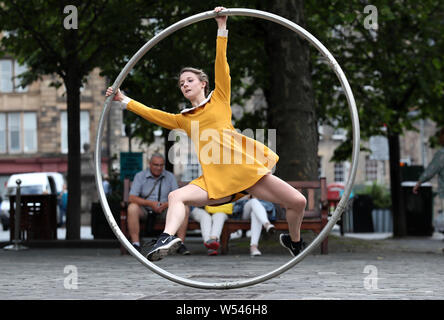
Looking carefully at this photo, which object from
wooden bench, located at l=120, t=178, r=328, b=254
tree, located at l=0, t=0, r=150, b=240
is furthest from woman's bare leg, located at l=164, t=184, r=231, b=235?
tree, located at l=0, t=0, r=150, b=240

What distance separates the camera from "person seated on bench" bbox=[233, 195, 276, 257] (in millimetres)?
13711

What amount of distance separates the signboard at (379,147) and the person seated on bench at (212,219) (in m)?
12.7

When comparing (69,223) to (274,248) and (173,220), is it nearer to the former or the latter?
(274,248)

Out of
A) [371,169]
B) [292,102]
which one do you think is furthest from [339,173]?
[292,102]

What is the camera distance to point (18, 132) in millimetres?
56469

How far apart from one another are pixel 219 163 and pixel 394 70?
16.8 meters

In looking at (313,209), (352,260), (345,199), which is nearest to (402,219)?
(313,209)

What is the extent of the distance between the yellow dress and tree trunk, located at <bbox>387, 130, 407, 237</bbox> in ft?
57.9

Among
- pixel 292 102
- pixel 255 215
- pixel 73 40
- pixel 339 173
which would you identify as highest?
pixel 73 40

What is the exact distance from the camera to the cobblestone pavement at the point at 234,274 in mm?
8125

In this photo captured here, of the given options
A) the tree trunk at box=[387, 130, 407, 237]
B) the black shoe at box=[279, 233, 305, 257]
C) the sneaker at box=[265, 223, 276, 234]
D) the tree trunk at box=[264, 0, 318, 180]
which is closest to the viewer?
the black shoe at box=[279, 233, 305, 257]

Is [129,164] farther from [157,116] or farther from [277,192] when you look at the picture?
[277,192]

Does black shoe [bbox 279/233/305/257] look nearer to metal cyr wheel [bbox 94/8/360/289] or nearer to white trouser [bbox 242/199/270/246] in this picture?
metal cyr wheel [bbox 94/8/360/289]

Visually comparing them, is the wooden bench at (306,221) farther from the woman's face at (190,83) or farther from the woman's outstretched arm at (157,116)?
the woman's face at (190,83)
